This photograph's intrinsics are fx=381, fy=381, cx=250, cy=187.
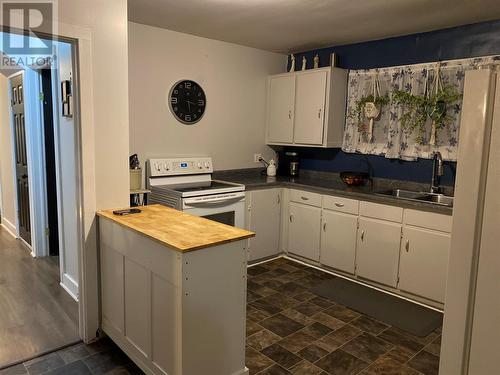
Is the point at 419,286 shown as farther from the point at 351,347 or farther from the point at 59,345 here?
the point at 59,345

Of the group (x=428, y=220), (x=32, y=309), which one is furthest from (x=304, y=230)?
(x=32, y=309)

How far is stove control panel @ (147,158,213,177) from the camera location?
376 centimetres

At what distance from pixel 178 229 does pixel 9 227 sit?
4.31 metres

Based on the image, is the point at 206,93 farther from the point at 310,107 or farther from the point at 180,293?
the point at 180,293

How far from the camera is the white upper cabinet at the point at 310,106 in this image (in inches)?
163

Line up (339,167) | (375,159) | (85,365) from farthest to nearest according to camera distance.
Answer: (339,167)
(375,159)
(85,365)

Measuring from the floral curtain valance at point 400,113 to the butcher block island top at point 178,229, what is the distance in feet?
7.89

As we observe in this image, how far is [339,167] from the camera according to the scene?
176 inches

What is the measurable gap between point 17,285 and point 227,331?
8.17 ft

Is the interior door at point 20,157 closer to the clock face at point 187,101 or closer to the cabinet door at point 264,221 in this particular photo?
the clock face at point 187,101

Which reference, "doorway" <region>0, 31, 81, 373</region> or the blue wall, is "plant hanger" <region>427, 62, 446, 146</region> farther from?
"doorway" <region>0, 31, 81, 373</region>

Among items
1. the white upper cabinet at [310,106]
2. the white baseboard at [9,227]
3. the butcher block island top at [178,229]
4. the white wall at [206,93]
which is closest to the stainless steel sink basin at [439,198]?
the white upper cabinet at [310,106]

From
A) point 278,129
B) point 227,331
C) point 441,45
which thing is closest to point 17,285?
point 227,331

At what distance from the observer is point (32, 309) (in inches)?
120
